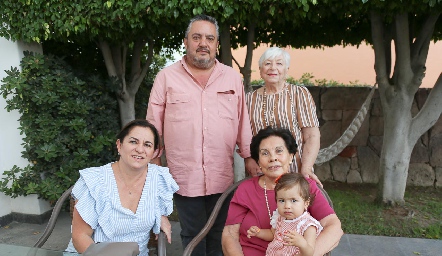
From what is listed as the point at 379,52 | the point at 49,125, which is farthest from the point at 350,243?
the point at 49,125

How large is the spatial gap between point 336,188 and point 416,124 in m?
1.59

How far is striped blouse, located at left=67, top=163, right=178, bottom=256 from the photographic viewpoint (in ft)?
6.54

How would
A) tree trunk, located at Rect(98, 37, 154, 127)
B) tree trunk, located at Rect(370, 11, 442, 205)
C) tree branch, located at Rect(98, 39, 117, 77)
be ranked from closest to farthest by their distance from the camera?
1. tree trunk, located at Rect(370, 11, 442, 205)
2. tree branch, located at Rect(98, 39, 117, 77)
3. tree trunk, located at Rect(98, 37, 154, 127)

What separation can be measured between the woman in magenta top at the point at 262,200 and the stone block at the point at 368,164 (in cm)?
388

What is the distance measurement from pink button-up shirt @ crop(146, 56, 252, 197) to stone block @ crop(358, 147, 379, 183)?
3727mm

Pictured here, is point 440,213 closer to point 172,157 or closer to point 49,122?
point 172,157

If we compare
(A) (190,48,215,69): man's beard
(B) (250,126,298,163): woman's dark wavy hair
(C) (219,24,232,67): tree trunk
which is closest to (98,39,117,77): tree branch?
(C) (219,24,232,67): tree trunk

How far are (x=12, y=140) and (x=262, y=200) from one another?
9.67 ft

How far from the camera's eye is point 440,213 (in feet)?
14.3

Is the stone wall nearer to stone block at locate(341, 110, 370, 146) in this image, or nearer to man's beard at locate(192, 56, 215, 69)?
stone block at locate(341, 110, 370, 146)

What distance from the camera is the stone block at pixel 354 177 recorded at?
5.69m

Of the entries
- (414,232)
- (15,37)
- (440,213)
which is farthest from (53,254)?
(440,213)

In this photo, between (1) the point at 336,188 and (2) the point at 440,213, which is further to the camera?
(1) the point at 336,188

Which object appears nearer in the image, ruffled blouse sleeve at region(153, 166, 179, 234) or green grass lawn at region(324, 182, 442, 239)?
ruffled blouse sleeve at region(153, 166, 179, 234)
